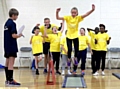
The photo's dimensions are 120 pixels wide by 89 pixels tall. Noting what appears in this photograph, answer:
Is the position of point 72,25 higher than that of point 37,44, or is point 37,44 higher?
point 72,25

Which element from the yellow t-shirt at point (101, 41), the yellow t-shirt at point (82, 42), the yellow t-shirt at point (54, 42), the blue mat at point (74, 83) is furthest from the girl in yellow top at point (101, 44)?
the blue mat at point (74, 83)

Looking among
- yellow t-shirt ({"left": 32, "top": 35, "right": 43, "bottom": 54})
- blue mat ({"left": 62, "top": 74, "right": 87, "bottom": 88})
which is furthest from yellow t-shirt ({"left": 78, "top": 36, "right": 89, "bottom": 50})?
blue mat ({"left": 62, "top": 74, "right": 87, "bottom": 88})

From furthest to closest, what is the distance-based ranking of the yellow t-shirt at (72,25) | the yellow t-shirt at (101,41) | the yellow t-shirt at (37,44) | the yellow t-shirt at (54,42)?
the yellow t-shirt at (37,44) → the yellow t-shirt at (54,42) → the yellow t-shirt at (101,41) → the yellow t-shirt at (72,25)

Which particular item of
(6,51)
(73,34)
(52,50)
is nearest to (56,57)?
(52,50)

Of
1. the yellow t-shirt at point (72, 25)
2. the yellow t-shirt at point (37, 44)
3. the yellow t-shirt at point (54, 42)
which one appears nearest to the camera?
the yellow t-shirt at point (72, 25)

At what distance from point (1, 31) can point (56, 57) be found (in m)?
3.54

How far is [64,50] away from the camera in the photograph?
25.3ft

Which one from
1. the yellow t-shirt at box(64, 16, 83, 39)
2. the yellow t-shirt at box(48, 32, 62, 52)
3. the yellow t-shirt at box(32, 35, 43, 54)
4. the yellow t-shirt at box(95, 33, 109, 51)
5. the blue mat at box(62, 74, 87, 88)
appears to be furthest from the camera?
the yellow t-shirt at box(32, 35, 43, 54)

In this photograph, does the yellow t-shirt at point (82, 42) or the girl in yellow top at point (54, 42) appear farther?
the girl in yellow top at point (54, 42)

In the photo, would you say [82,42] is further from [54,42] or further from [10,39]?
[10,39]

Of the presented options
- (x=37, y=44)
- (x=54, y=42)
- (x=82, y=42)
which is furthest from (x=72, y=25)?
(x=37, y=44)

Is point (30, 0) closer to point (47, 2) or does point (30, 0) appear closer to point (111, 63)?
point (47, 2)

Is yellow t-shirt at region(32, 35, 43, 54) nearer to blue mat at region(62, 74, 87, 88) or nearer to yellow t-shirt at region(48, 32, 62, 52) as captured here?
yellow t-shirt at region(48, 32, 62, 52)

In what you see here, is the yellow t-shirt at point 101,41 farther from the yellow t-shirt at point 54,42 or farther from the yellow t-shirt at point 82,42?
the yellow t-shirt at point 54,42
